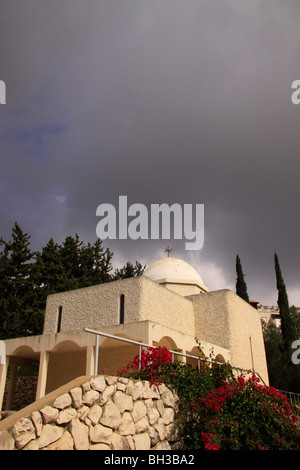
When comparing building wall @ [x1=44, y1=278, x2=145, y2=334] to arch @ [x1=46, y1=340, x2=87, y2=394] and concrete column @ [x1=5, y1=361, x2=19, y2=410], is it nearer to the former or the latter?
arch @ [x1=46, y1=340, x2=87, y2=394]

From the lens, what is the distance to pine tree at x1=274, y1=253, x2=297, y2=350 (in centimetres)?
2675

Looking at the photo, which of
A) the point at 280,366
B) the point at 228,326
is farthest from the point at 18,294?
the point at 280,366

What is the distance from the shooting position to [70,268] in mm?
28812

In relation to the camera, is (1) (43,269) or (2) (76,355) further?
(1) (43,269)

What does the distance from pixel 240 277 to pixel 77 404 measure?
27.3 m

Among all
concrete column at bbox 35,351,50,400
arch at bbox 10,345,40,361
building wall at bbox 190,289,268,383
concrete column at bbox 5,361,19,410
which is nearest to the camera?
concrete column at bbox 35,351,50,400

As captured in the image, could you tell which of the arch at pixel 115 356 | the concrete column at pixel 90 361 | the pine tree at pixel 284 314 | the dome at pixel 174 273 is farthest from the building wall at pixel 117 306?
the pine tree at pixel 284 314

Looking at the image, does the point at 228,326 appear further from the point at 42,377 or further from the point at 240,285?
the point at 240,285

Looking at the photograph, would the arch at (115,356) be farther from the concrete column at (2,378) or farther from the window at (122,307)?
the concrete column at (2,378)

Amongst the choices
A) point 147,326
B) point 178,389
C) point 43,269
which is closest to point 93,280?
point 43,269

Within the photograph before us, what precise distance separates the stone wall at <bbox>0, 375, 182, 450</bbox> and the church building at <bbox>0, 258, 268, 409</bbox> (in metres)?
5.30

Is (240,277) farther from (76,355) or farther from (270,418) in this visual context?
(270,418)

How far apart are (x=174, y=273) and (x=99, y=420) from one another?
17451 mm

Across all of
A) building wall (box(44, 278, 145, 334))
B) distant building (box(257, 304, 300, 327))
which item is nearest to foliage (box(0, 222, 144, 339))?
building wall (box(44, 278, 145, 334))
